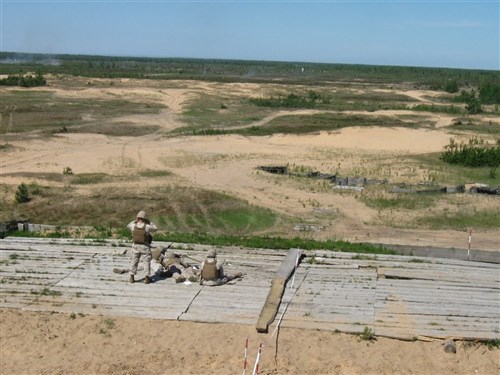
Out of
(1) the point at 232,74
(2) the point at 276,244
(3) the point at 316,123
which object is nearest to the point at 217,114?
(3) the point at 316,123

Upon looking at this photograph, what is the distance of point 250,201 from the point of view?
71.5 feet

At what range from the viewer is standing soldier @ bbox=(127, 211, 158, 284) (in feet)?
35.4

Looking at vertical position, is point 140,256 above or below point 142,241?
below

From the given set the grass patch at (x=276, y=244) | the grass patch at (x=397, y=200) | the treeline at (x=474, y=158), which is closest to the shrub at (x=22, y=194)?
the grass patch at (x=276, y=244)

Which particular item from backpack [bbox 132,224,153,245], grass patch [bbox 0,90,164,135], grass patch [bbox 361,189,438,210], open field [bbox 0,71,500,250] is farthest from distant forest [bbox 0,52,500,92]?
backpack [bbox 132,224,153,245]

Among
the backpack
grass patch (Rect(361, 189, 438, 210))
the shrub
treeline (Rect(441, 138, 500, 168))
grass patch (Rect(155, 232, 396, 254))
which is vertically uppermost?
the backpack

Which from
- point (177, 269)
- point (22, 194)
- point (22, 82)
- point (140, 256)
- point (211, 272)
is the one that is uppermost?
point (22, 82)

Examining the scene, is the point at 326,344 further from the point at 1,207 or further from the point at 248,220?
the point at 1,207

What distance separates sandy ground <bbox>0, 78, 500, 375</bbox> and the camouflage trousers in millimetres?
1304

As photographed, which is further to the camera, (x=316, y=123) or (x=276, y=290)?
(x=316, y=123)

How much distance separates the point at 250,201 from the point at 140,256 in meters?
11.0

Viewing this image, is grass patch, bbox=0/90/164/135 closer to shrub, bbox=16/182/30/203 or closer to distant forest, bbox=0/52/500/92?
shrub, bbox=16/182/30/203

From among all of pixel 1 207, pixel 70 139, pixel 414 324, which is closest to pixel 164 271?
pixel 414 324

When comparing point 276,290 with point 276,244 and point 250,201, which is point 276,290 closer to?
point 276,244
